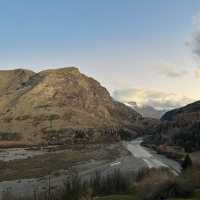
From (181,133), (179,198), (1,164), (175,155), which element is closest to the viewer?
(179,198)

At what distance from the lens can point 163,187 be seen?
131 ft

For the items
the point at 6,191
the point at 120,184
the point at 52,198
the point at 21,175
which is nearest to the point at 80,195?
the point at 52,198

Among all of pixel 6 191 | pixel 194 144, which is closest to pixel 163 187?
pixel 6 191

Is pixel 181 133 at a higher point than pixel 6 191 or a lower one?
higher

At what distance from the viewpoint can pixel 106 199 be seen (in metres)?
42.2

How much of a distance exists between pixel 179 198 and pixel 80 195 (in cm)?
1173

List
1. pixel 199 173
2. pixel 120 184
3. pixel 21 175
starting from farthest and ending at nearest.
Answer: pixel 21 175 < pixel 120 184 < pixel 199 173

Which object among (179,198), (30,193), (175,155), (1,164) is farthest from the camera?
(175,155)

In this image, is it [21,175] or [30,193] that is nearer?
[30,193]

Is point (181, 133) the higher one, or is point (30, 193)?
point (181, 133)

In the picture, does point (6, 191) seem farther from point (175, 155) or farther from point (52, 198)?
point (175, 155)

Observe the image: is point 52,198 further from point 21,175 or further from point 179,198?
point 21,175

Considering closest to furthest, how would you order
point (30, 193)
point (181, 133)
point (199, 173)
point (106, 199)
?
point (106, 199), point (199, 173), point (30, 193), point (181, 133)

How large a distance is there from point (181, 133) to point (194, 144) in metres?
25.6
